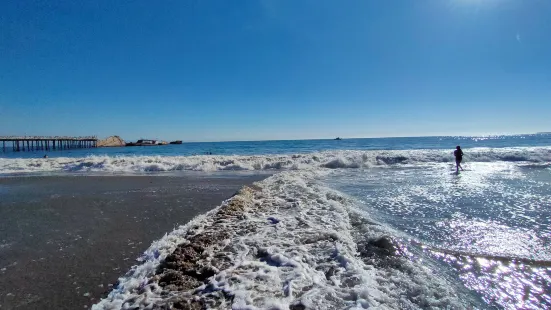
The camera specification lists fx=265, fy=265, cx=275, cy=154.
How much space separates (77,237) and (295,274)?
4894 millimetres

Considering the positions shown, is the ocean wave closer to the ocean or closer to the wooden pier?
the ocean

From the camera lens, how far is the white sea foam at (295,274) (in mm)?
3039

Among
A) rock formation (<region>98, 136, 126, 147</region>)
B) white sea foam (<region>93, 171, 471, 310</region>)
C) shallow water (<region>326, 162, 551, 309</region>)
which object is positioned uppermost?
rock formation (<region>98, 136, 126, 147</region>)

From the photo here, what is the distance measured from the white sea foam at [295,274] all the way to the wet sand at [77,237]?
528 mm

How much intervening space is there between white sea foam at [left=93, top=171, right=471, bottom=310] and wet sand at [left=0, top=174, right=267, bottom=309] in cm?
53

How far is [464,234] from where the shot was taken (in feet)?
17.9

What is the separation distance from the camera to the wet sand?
11.6 ft

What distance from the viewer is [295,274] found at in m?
3.58

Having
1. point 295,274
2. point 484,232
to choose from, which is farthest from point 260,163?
point 295,274

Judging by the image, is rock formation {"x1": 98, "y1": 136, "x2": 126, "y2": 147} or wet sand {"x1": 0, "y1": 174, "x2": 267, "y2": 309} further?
rock formation {"x1": 98, "y1": 136, "x2": 126, "y2": 147}

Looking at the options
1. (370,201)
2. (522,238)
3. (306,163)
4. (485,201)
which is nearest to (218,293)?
(522,238)

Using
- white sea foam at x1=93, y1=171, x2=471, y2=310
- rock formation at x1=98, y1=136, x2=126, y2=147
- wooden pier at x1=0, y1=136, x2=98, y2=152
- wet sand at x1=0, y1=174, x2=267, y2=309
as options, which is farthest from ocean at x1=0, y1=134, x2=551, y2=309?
rock formation at x1=98, y1=136, x2=126, y2=147

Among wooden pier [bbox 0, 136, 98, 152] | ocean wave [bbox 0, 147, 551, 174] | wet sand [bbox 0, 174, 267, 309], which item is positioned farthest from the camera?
wooden pier [bbox 0, 136, 98, 152]

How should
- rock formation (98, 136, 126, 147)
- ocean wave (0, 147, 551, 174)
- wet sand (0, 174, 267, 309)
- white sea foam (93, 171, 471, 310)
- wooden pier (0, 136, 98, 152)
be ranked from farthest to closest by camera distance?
1. rock formation (98, 136, 126, 147)
2. wooden pier (0, 136, 98, 152)
3. ocean wave (0, 147, 551, 174)
4. wet sand (0, 174, 267, 309)
5. white sea foam (93, 171, 471, 310)
